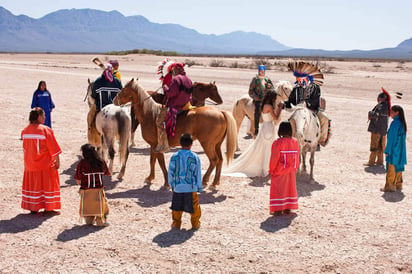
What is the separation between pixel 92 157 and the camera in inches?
255

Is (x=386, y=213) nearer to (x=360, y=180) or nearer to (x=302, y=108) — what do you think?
(x=360, y=180)

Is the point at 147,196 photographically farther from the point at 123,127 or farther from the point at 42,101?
the point at 42,101

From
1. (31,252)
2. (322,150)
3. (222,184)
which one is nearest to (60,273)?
(31,252)

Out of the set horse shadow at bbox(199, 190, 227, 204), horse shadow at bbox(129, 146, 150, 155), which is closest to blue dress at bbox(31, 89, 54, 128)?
horse shadow at bbox(129, 146, 150, 155)

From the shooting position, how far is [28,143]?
22.3ft

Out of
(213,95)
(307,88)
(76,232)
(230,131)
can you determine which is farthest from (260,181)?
(76,232)

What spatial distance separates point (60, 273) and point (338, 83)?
29.1m

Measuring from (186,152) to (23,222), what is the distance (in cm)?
278

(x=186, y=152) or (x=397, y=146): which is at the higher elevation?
(x=186, y=152)

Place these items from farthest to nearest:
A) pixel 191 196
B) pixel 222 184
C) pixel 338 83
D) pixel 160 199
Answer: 1. pixel 338 83
2. pixel 222 184
3. pixel 160 199
4. pixel 191 196

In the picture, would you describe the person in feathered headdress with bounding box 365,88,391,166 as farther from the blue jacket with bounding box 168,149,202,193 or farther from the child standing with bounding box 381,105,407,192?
the blue jacket with bounding box 168,149,202,193

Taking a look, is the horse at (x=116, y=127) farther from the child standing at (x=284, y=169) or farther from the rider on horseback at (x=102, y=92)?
the child standing at (x=284, y=169)

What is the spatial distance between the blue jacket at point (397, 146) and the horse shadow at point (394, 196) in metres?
0.48

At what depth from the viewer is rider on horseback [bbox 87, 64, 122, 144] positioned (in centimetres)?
996
